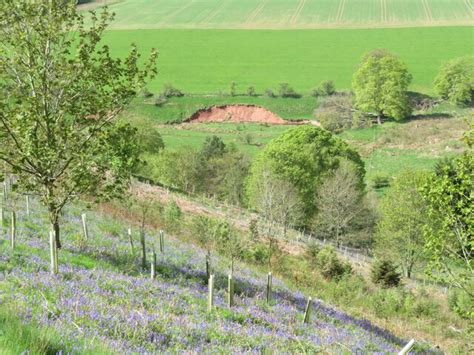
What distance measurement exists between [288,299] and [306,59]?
132 m

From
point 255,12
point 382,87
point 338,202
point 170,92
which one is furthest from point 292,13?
point 338,202

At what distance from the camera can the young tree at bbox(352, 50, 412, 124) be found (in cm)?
10288

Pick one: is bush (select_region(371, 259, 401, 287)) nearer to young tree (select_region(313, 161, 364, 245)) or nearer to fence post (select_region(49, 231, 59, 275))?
young tree (select_region(313, 161, 364, 245))

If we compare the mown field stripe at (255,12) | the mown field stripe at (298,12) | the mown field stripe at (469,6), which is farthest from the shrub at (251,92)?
the mown field stripe at (469,6)

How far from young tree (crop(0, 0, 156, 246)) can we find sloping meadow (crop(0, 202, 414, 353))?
2.44 m

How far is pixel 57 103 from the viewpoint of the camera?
13.8 m

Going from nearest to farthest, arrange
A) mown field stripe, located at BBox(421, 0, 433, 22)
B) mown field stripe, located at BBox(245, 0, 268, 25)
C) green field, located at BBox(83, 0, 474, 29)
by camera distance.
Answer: green field, located at BBox(83, 0, 474, 29) → mown field stripe, located at BBox(421, 0, 433, 22) → mown field stripe, located at BBox(245, 0, 268, 25)

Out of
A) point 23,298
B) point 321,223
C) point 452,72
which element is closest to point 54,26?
point 23,298

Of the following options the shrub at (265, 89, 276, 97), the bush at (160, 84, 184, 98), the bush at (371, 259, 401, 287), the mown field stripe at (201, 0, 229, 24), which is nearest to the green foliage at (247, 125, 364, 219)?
the bush at (371, 259, 401, 287)

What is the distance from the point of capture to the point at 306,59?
142m

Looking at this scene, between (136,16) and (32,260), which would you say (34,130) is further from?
(136,16)

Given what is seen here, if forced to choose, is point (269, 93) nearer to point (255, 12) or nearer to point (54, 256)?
point (255, 12)

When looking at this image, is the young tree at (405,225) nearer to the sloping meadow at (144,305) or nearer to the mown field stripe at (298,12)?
the sloping meadow at (144,305)

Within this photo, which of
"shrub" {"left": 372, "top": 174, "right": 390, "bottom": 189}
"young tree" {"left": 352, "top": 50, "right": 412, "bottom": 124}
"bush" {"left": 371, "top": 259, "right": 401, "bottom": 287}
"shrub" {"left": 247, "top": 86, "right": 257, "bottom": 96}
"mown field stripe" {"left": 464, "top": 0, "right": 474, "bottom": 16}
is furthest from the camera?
"mown field stripe" {"left": 464, "top": 0, "right": 474, "bottom": 16}
